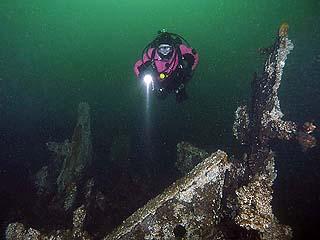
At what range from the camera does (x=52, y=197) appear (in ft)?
22.3

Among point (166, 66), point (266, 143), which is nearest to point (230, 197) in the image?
point (266, 143)

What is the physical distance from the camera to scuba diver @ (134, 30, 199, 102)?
241 inches

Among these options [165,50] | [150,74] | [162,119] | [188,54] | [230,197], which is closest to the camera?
[230,197]

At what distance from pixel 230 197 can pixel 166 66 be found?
304cm

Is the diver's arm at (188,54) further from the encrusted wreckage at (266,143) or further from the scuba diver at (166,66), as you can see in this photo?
the encrusted wreckage at (266,143)

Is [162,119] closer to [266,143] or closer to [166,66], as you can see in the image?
[166,66]

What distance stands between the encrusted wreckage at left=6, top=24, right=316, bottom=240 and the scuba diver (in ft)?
5.06

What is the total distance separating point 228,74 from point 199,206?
13874mm

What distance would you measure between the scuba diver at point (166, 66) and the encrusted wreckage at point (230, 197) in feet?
5.06

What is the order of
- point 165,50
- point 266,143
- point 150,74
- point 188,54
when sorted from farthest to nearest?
point 188,54
point 150,74
point 165,50
point 266,143

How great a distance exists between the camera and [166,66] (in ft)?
20.3

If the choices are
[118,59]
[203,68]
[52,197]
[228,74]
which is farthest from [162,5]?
[52,197]

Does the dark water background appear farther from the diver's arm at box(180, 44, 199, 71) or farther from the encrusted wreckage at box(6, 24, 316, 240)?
the diver's arm at box(180, 44, 199, 71)

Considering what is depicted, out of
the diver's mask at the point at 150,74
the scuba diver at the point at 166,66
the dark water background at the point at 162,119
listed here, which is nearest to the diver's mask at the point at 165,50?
the scuba diver at the point at 166,66
